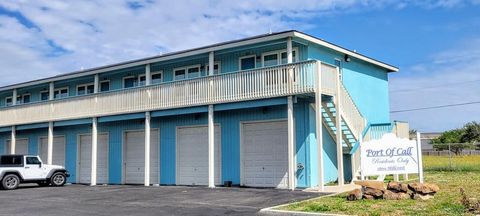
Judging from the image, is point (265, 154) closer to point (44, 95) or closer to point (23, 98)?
point (44, 95)

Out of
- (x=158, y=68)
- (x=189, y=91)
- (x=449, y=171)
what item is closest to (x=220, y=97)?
(x=189, y=91)

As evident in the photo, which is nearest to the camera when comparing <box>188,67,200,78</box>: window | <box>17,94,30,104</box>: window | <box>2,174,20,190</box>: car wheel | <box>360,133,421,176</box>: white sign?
<box>360,133,421,176</box>: white sign

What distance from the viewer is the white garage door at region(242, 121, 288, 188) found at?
1881 cm

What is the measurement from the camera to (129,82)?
81.4ft

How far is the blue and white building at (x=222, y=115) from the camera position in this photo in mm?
17859

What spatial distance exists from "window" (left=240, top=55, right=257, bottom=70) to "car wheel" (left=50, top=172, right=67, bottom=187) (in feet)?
34.3

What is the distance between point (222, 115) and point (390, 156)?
8.14 meters

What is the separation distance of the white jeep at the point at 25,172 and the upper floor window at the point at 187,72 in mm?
7360

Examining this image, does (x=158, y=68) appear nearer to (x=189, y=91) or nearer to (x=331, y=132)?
(x=189, y=91)

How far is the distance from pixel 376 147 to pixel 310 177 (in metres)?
3.91

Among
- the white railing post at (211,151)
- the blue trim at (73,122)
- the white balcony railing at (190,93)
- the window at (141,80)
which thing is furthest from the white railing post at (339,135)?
the blue trim at (73,122)

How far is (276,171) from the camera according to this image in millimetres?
18891

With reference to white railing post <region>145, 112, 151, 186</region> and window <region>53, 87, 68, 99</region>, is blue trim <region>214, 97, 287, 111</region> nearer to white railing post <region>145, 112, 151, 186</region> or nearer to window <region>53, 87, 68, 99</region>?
white railing post <region>145, 112, 151, 186</region>

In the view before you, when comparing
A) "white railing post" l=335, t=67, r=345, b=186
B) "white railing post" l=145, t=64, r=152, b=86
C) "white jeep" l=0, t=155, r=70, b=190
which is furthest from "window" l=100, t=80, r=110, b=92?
"white railing post" l=335, t=67, r=345, b=186
